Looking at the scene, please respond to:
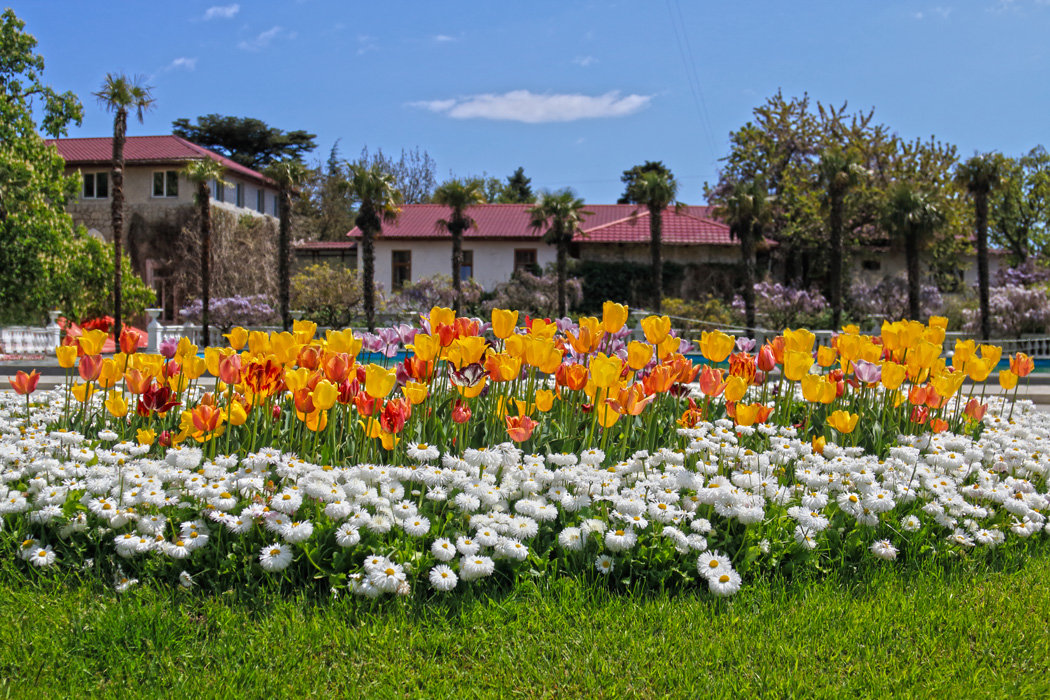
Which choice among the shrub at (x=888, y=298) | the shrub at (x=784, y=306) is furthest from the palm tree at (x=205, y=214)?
the shrub at (x=888, y=298)

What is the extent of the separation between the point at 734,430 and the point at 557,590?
2.02 metres

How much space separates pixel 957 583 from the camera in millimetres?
3832

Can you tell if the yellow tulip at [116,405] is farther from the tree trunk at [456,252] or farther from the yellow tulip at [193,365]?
the tree trunk at [456,252]

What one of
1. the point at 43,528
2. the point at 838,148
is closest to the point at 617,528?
the point at 43,528

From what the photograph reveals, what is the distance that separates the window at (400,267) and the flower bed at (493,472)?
32892 millimetres

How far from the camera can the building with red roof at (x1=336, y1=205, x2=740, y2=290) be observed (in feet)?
120

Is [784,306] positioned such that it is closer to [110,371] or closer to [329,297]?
[329,297]

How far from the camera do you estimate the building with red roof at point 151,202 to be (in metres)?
36.5

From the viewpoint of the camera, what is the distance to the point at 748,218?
102 feet

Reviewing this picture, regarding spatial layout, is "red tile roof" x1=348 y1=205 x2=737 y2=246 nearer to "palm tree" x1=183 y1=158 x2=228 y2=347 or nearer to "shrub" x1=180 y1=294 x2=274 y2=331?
"shrub" x1=180 y1=294 x2=274 y2=331

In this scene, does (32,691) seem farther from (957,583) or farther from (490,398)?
(957,583)

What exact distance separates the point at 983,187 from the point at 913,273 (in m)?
3.59

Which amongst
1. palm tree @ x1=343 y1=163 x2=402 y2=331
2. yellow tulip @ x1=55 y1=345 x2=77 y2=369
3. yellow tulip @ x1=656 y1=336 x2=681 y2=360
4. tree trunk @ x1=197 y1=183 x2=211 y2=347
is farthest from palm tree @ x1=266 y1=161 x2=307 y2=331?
yellow tulip @ x1=656 y1=336 x2=681 y2=360

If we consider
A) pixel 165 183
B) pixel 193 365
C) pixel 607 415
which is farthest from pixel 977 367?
pixel 165 183
